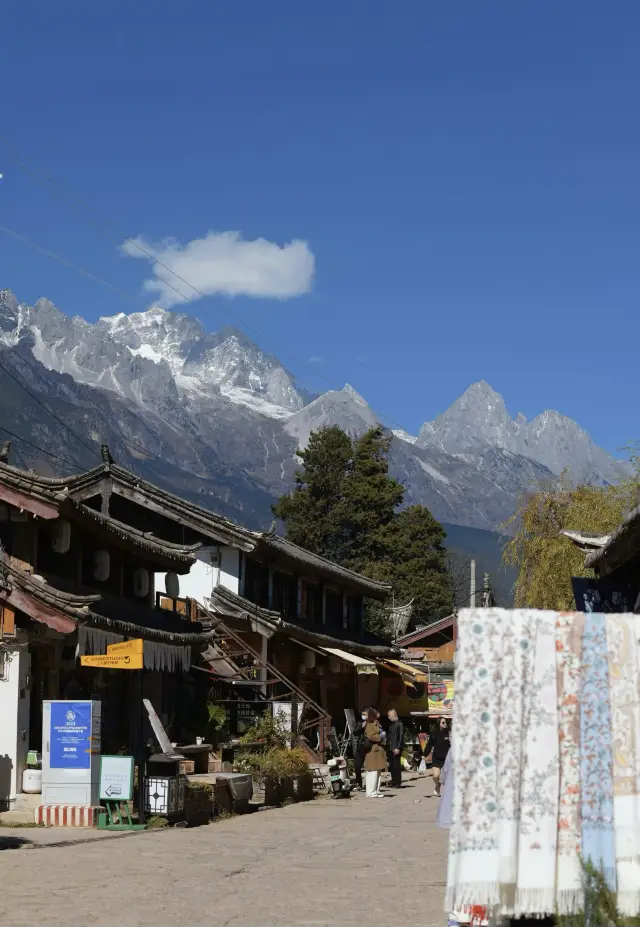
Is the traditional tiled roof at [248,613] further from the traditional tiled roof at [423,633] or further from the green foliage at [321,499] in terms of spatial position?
the green foliage at [321,499]

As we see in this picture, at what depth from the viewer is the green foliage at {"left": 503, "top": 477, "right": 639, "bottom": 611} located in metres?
32.9

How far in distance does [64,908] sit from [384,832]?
9294 millimetres

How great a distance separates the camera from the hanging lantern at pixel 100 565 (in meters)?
27.7

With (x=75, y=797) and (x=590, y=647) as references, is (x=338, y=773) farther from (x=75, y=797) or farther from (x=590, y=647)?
(x=590, y=647)

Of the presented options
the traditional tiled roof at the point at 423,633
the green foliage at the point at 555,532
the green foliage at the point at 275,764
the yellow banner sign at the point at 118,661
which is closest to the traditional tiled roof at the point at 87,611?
the yellow banner sign at the point at 118,661

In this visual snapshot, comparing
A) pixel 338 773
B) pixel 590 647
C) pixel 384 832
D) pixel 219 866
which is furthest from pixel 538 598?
pixel 590 647

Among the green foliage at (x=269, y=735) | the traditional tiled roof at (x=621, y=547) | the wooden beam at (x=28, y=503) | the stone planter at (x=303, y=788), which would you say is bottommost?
the stone planter at (x=303, y=788)

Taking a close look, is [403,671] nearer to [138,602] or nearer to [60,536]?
[138,602]

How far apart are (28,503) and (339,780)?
9.58 m

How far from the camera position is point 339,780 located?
93.6 feet

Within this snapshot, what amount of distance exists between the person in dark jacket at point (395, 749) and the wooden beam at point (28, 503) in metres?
12.2

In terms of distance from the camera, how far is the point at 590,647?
26.6 feet

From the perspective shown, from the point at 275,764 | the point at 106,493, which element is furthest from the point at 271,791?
the point at 106,493

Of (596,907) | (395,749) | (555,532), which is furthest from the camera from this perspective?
(555,532)
